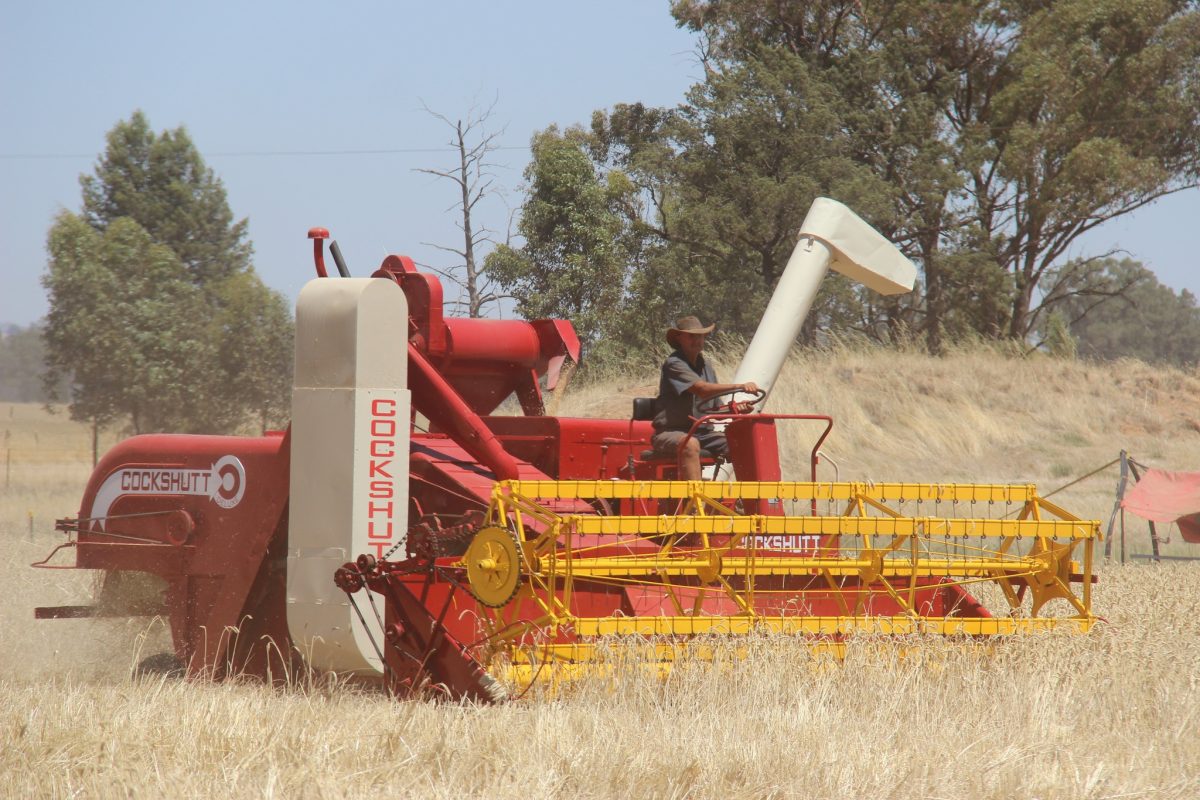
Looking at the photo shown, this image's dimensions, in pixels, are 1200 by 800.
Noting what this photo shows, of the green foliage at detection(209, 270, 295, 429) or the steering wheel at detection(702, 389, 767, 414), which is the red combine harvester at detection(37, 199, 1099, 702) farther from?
the green foliage at detection(209, 270, 295, 429)

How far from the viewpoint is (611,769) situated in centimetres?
426

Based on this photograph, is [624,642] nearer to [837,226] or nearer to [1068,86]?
[837,226]

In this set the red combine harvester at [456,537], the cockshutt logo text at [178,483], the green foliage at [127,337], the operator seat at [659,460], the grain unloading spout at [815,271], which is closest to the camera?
the red combine harvester at [456,537]

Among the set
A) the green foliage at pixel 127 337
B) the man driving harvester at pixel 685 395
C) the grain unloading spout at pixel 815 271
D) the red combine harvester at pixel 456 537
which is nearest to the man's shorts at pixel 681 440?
the man driving harvester at pixel 685 395

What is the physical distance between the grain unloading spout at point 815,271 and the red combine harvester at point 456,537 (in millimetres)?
1668

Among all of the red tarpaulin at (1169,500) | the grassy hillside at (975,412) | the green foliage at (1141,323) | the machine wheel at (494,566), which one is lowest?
the machine wheel at (494,566)

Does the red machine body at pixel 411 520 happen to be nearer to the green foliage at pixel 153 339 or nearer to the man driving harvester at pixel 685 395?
the man driving harvester at pixel 685 395

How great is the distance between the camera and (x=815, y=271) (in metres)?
9.35

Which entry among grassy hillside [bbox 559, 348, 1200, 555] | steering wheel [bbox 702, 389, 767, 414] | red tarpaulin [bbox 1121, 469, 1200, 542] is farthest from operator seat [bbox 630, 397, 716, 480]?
grassy hillside [bbox 559, 348, 1200, 555]

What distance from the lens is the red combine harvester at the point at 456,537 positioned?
5543 millimetres

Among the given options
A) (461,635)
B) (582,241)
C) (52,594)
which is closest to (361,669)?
(461,635)

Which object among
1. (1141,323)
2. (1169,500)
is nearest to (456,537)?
(1169,500)

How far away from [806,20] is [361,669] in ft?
96.1

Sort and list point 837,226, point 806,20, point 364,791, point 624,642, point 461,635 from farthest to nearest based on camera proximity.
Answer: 1. point 806,20
2. point 837,226
3. point 461,635
4. point 624,642
5. point 364,791
